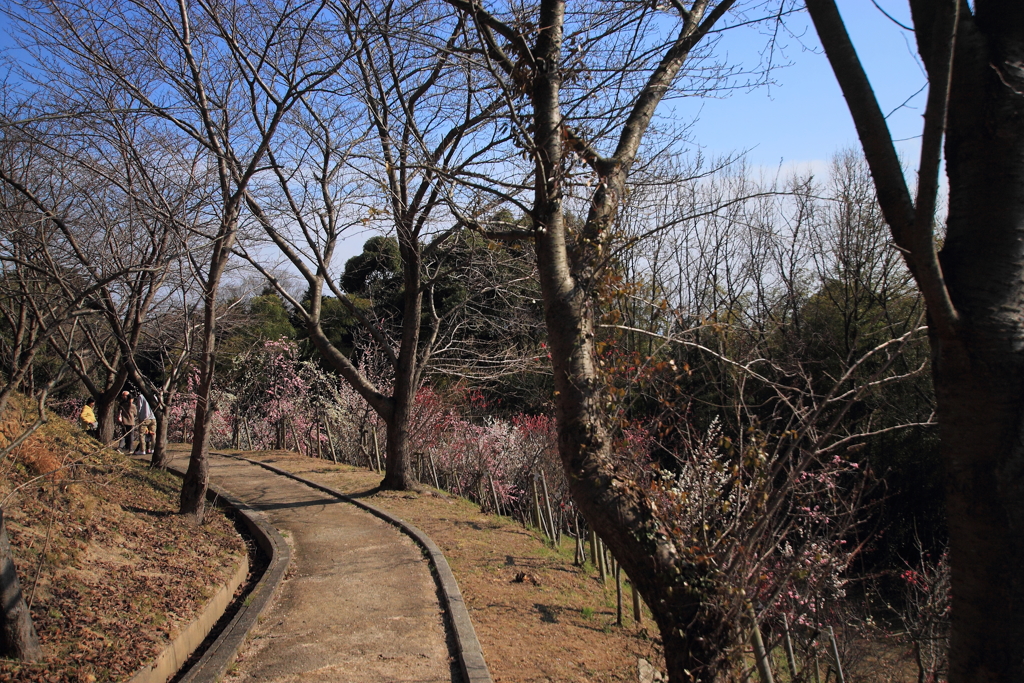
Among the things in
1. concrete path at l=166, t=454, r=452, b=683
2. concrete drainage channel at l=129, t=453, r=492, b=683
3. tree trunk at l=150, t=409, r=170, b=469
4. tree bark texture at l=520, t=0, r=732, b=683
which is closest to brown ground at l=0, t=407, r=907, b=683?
concrete drainage channel at l=129, t=453, r=492, b=683

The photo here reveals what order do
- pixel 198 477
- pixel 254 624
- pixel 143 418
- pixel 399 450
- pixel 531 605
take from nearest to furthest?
1. pixel 254 624
2. pixel 531 605
3. pixel 198 477
4. pixel 399 450
5. pixel 143 418

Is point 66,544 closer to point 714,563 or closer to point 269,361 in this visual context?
point 714,563

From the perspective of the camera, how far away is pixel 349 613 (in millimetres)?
6059

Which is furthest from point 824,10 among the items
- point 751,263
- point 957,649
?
point 751,263

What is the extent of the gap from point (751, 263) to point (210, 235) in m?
13.7

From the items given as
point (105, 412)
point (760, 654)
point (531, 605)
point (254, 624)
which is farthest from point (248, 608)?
point (105, 412)

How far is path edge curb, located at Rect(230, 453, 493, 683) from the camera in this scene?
15.9ft

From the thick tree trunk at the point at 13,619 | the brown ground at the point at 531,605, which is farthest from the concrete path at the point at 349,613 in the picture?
the thick tree trunk at the point at 13,619

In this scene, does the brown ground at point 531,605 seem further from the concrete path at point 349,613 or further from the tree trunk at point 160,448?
the tree trunk at point 160,448

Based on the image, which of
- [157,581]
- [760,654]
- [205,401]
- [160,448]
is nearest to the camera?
[760,654]

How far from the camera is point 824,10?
9.82ft

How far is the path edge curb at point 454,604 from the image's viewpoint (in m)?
4.86

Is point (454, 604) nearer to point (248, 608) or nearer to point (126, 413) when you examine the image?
point (248, 608)

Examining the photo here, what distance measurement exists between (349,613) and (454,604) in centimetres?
93
